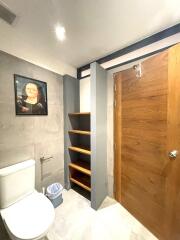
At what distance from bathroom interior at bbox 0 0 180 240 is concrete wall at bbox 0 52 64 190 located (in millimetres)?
13

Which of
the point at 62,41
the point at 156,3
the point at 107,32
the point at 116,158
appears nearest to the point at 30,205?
the point at 116,158

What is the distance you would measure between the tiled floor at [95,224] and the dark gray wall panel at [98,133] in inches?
6.0

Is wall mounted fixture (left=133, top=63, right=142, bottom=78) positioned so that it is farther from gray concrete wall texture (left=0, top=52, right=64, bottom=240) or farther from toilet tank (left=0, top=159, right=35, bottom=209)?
toilet tank (left=0, top=159, right=35, bottom=209)

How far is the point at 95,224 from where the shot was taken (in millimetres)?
1442

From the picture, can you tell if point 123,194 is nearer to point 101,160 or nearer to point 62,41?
point 101,160

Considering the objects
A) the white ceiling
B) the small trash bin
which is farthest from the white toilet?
the white ceiling

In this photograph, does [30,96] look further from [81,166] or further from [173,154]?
[173,154]

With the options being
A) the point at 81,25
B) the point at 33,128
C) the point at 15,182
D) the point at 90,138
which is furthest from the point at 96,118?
the point at 15,182

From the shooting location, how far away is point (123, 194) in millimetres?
1694

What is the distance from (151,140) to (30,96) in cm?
161

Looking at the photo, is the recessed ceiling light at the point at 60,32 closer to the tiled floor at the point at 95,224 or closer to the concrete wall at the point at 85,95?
the concrete wall at the point at 85,95

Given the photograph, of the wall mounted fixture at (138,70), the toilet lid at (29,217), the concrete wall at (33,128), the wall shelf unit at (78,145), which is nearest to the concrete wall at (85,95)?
the wall shelf unit at (78,145)

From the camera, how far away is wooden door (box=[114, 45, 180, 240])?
1.10 m

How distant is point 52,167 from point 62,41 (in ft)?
6.10
